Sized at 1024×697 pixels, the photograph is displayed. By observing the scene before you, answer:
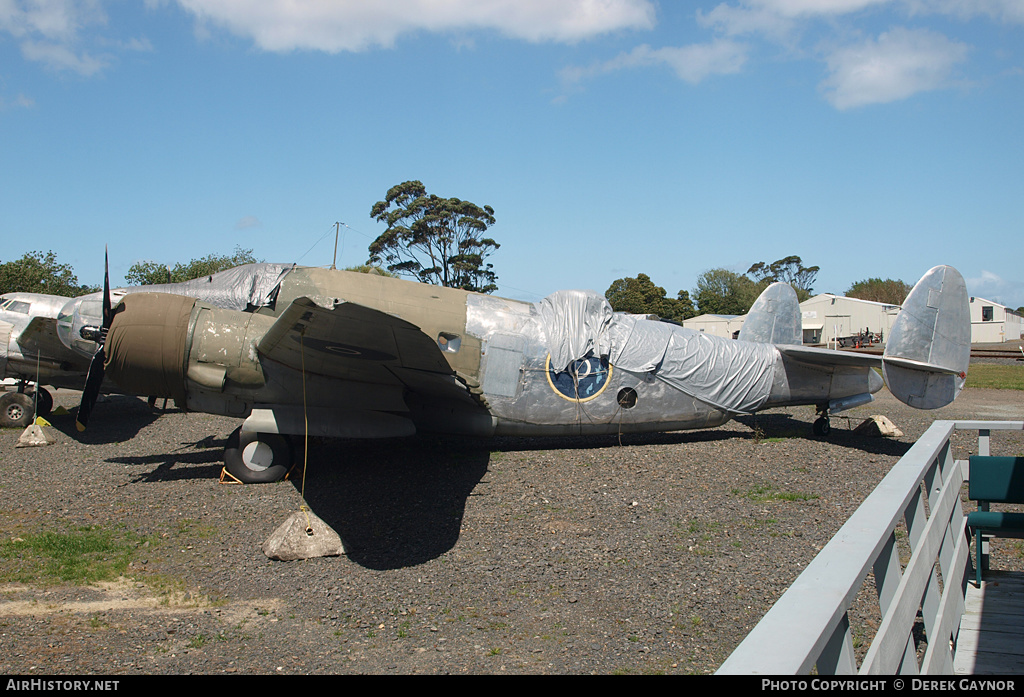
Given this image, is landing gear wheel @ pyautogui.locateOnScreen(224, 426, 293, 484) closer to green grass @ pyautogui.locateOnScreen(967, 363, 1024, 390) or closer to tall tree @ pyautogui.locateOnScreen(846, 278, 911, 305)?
green grass @ pyautogui.locateOnScreen(967, 363, 1024, 390)

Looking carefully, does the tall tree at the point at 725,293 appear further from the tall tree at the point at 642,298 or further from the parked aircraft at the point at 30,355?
the parked aircraft at the point at 30,355

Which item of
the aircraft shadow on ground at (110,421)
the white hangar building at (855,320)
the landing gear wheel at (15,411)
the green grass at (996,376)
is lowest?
the aircraft shadow on ground at (110,421)

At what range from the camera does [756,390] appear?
10602 millimetres

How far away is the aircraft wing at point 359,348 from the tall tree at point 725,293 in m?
68.6

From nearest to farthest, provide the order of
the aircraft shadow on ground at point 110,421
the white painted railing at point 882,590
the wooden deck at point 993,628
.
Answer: the white painted railing at point 882,590
the wooden deck at point 993,628
the aircraft shadow on ground at point 110,421

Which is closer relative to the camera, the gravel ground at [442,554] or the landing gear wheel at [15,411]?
the gravel ground at [442,554]

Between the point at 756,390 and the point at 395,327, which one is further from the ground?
the point at 395,327

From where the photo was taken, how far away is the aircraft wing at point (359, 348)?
21.8 feet

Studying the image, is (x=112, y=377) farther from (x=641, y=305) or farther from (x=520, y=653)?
(x=641, y=305)

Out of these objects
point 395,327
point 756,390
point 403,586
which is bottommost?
point 403,586

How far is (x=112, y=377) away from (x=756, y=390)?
9.79 metres

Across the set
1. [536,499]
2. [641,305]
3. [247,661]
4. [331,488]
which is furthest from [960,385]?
[641,305]

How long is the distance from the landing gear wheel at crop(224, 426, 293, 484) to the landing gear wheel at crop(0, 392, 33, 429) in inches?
305

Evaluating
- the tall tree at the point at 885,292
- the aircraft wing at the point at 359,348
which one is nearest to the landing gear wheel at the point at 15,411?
the aircraft wing at the point at 359,348
